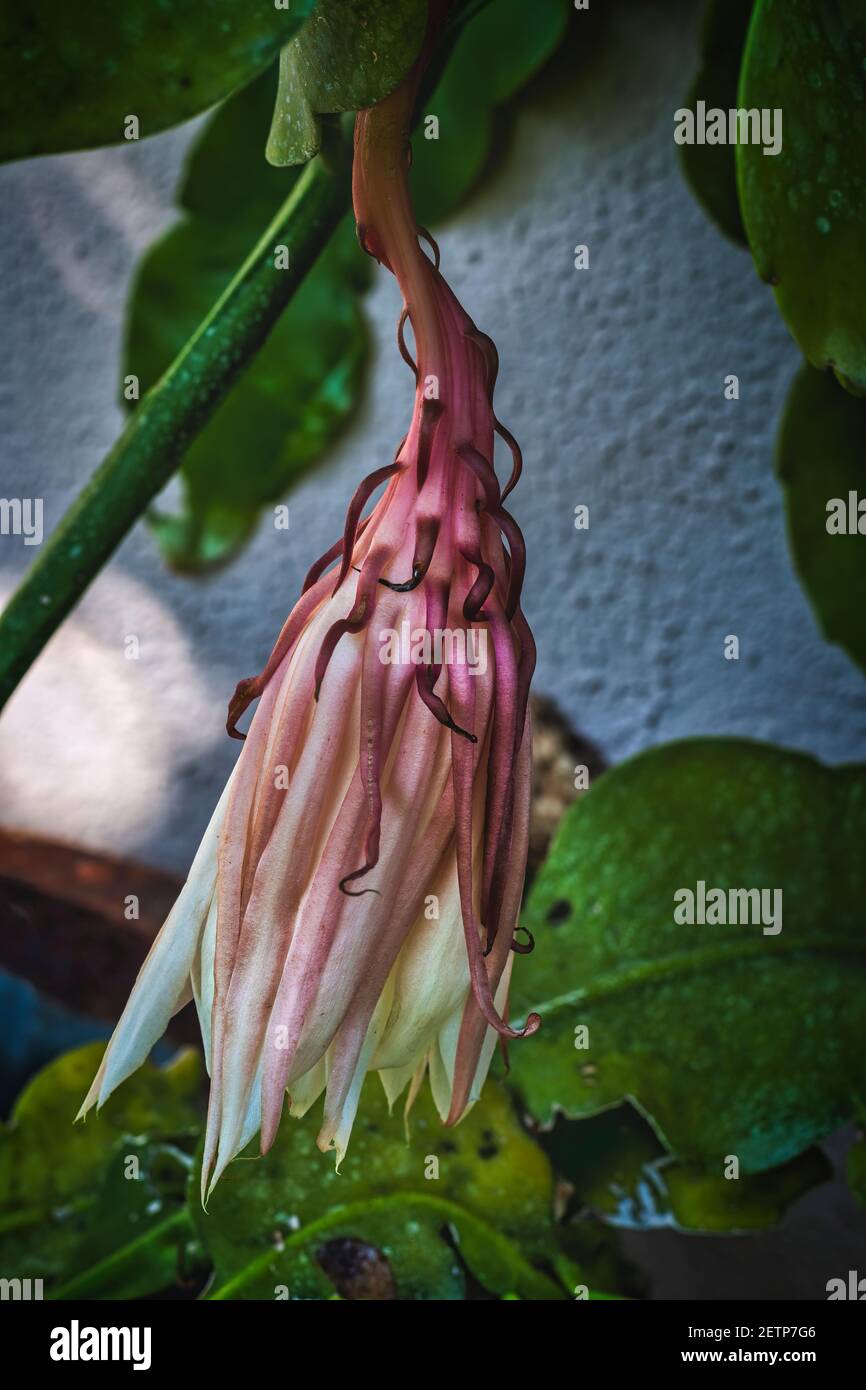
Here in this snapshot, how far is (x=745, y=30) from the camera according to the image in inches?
25.0

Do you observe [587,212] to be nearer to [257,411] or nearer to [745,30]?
[745,30]

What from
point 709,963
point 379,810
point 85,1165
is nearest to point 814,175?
point 379,810

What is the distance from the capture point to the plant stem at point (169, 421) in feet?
1.89

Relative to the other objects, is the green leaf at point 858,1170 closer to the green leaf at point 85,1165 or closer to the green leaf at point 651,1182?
→ the green leaf at point 651,1182

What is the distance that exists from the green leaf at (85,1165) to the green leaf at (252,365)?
12.5 inches

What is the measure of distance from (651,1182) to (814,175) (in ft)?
1.73

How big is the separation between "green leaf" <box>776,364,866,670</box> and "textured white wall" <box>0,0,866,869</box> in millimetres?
18

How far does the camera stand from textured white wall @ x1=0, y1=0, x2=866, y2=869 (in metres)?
0.69

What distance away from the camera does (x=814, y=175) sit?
0.48 metres

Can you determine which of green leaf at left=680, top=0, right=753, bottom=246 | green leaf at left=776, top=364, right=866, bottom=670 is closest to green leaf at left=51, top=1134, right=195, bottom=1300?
green leaf at left=776, top=364, right=866, bottom=670

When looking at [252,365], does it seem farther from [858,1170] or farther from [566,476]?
[858,1170]

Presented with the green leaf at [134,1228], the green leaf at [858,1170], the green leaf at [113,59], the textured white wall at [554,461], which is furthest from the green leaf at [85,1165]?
the green leaf at [113,59]

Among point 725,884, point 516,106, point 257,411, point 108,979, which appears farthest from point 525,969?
point 516,106
